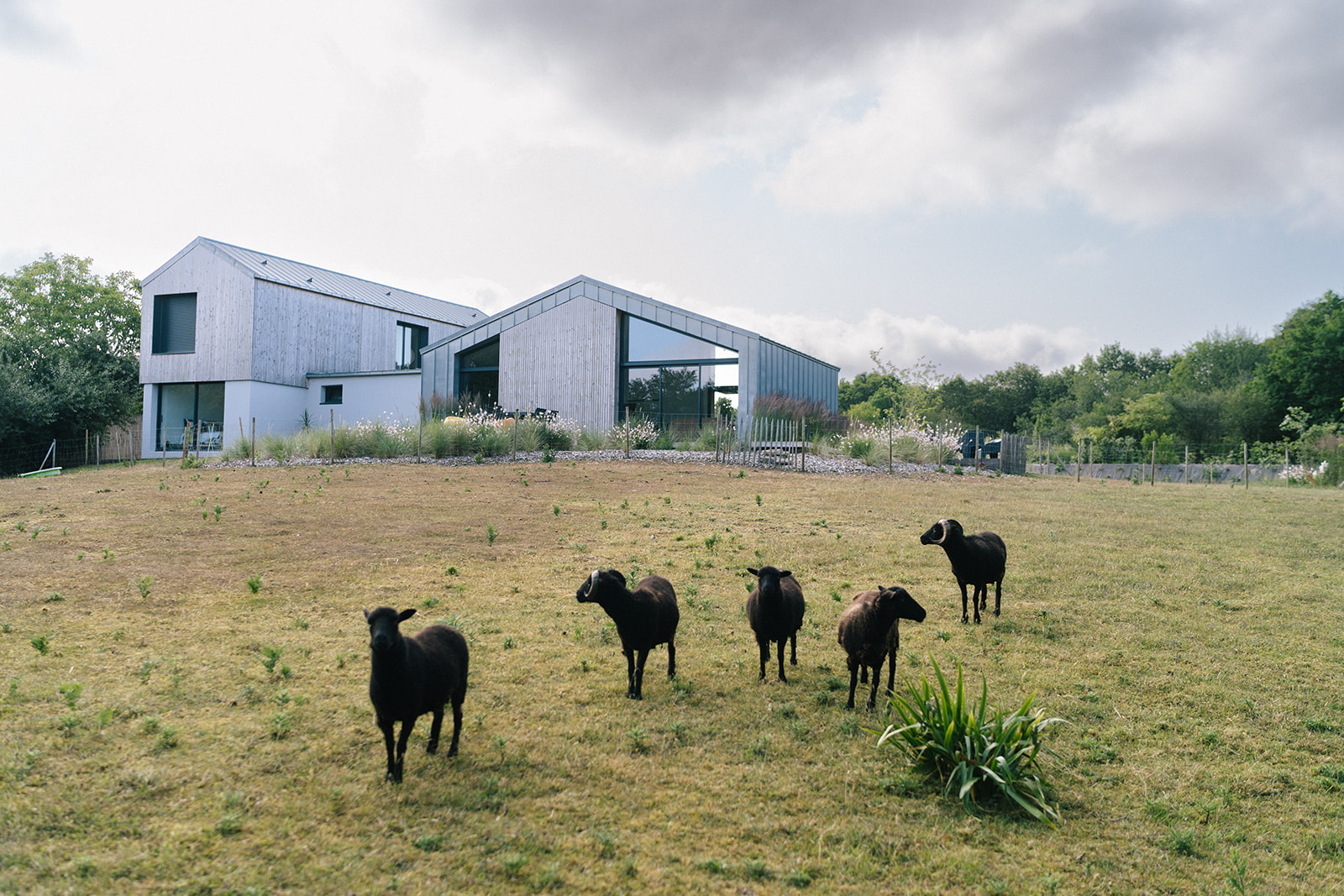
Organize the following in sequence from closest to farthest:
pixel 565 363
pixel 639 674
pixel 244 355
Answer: pixel 639 674 < pixel 565 363 < pixel 244 355

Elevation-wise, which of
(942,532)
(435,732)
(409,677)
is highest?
(942,532)

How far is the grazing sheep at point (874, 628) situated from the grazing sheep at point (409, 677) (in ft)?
9.06

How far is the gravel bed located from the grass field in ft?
31.0

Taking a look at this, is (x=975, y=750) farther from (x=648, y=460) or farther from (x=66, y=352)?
(x=66, y=352)

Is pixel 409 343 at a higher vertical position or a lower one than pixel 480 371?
higher

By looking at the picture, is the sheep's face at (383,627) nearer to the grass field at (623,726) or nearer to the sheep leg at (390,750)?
the sheep leg at (390,750)

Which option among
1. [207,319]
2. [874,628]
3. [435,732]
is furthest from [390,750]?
[207,319]

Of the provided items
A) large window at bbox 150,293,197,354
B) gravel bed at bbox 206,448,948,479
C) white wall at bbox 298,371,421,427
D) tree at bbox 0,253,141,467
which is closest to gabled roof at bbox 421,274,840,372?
white wall at bbox 298,371,421,427

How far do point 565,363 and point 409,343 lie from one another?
15.1 m

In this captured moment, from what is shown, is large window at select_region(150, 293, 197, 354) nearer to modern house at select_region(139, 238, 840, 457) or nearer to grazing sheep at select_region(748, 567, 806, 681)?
modern house at select_region(139, 238, 840, 457)

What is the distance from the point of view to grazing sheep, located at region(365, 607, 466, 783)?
3992 millimetres

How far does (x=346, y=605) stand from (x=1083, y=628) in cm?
766

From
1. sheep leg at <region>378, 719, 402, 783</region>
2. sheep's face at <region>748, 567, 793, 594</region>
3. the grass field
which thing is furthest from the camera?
sheep's face at <region>748, 567, 793, 594</region>

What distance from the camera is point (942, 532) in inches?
282
